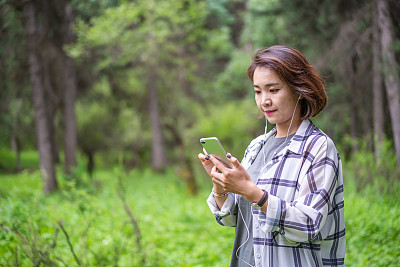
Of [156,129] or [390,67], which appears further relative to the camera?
[156,129]

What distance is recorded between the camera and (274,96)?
169 centimetres

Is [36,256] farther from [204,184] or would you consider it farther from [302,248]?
→ [204,184]

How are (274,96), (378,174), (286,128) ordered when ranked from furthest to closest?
(378,174) < (286,128) < (274,96)

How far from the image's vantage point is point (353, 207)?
4.68 m

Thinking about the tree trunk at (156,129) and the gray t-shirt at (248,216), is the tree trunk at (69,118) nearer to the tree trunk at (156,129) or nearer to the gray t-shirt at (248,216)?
the tree trunk at (156,129)

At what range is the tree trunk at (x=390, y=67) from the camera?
18.7ft

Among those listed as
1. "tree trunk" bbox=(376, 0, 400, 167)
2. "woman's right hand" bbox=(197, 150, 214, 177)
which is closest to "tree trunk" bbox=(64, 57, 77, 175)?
"tree trunk" bbox=(376, 0, 400, 167)

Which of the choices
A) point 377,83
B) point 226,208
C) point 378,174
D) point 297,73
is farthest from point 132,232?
point 377,83

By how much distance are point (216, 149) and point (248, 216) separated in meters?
0.43

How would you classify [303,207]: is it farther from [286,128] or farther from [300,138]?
[286,128]

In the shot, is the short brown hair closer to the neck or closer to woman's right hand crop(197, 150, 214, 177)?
the neck

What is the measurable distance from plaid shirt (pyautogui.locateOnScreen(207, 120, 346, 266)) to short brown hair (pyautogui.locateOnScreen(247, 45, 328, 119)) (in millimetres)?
116

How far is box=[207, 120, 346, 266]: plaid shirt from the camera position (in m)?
1.46

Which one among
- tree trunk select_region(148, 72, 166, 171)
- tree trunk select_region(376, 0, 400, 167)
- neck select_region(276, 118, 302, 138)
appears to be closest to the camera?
neck select_region(276, 118, 302, 138)
